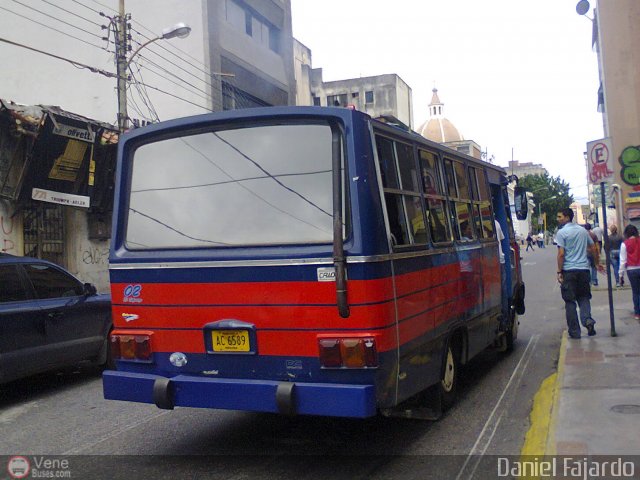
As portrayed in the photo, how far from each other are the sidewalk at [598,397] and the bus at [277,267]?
111cm

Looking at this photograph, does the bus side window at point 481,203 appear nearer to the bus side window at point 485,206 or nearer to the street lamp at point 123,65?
the bus side window at point 485,206

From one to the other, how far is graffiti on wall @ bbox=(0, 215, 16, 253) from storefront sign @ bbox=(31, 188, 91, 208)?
0.80 meters

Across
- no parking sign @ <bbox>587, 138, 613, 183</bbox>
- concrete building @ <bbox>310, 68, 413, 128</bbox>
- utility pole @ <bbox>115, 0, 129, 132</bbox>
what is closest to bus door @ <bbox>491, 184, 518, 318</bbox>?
no parking sign @ <bbox>587, 138, 613, 183</bbox>

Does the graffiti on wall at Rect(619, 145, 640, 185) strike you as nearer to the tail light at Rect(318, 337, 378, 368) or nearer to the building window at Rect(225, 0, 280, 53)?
the tail light at Rect(318, 337, 378, 368)

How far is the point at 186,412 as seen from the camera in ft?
22.0

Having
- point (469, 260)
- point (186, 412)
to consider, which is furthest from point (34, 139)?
point (469, 260)

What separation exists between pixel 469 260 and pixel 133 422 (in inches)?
147

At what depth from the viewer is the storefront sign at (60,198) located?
15.6 meters

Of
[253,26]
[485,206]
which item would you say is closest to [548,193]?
[253,26]

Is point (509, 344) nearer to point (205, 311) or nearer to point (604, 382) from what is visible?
point (604, 382)

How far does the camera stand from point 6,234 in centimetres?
1504

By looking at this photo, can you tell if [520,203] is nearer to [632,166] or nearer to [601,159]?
[601,159]

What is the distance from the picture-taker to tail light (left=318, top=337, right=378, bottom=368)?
446 cm

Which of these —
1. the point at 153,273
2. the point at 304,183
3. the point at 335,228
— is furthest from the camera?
the point at 153,273
